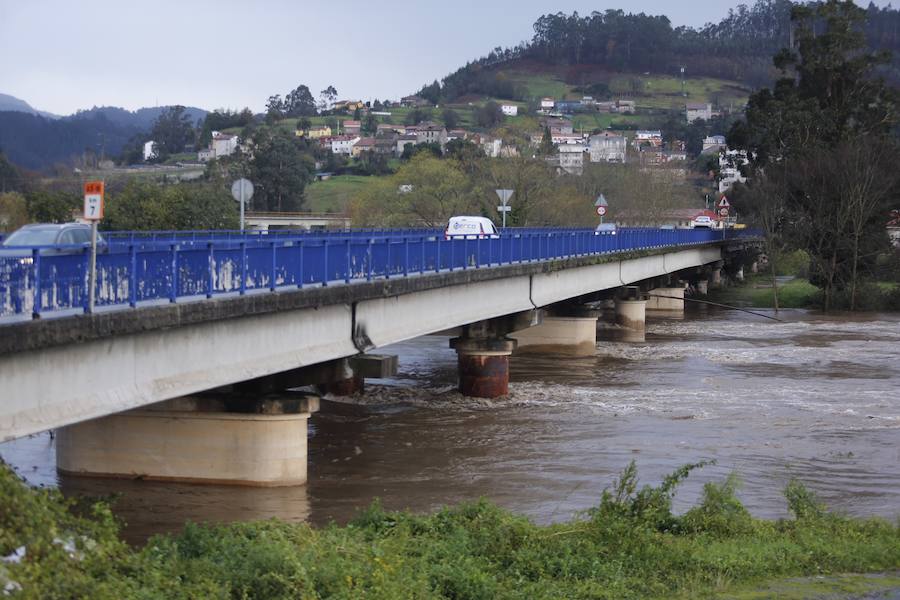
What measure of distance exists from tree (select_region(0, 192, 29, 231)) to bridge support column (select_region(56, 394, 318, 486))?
33.3m

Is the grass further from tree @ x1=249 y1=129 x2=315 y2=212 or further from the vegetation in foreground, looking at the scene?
the vegetation in foreground

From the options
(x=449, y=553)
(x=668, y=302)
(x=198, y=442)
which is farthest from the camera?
(x=668, y=302)

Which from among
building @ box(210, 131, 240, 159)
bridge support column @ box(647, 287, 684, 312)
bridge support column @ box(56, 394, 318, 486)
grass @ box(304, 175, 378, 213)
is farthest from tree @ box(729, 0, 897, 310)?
building @ box(210, 131, 240, 159)

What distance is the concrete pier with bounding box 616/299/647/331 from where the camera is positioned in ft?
172

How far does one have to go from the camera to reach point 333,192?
132m

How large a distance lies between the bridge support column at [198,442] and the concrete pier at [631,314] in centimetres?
3434

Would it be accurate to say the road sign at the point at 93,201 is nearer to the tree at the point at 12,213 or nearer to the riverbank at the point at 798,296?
the tree at the point at 12,213

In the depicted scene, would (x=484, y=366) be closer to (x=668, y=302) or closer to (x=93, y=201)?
(x=93, y=201)

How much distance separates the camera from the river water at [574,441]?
742 inches

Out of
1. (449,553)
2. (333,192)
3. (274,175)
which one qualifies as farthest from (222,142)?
(449,553)

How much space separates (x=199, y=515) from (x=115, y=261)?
4.57 metres

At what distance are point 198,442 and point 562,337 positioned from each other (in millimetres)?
24955

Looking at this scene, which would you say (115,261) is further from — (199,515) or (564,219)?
(564,219)

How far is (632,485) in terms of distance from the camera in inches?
595
